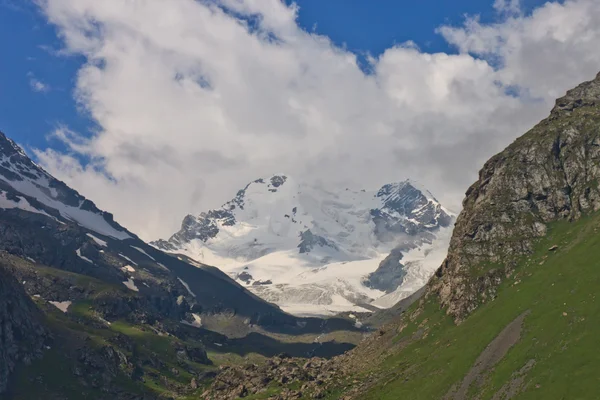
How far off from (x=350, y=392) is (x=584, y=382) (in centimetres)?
7945

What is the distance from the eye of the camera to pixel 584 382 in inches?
5157

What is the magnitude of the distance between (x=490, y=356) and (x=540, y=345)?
15.3m

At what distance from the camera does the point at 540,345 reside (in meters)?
156

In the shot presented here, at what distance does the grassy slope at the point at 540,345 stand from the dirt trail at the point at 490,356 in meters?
1.87

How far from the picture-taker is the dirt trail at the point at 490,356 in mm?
158625

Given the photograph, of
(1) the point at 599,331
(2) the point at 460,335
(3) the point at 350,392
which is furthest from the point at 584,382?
(3) the point at 350,392

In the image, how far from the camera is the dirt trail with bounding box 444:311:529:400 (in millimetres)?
158625

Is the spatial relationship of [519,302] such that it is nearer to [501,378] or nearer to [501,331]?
[501,331]

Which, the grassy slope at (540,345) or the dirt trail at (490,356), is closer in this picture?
the grassy slope at (540,345)

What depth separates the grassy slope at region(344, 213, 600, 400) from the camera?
138 meters

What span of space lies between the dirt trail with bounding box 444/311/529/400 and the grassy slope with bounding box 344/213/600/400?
1873mm

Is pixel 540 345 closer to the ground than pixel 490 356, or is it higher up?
higher up

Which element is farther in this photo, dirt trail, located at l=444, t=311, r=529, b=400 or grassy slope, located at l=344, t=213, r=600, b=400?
dirt trail, located at l=444, t=311, r=529, b=400

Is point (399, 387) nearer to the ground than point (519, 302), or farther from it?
nearer to the ground
